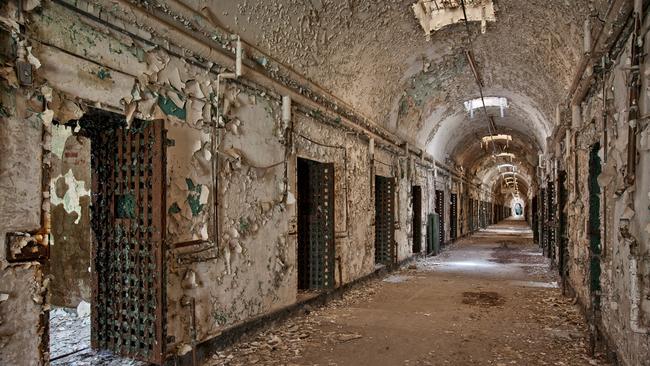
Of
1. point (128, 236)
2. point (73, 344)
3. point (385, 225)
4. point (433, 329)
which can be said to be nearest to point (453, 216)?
point (385, 225)

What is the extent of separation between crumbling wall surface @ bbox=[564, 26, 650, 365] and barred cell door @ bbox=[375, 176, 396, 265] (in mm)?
4809

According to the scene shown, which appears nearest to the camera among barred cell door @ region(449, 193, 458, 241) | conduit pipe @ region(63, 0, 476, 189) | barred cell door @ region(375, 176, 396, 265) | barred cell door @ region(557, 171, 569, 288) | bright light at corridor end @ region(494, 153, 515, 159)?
conduit pipe @ region(63, 0, 476, 189)

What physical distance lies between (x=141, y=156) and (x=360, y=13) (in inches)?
156

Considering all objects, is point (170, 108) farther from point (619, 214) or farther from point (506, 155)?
point (506, 155)

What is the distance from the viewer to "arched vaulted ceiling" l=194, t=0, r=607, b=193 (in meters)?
5.59

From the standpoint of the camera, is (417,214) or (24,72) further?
(417,214)

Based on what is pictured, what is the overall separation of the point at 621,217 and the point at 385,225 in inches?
280

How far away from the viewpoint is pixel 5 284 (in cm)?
274

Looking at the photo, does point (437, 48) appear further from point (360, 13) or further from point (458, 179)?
point (458, 179)

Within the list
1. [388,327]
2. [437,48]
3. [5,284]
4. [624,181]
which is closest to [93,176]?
[5,284]

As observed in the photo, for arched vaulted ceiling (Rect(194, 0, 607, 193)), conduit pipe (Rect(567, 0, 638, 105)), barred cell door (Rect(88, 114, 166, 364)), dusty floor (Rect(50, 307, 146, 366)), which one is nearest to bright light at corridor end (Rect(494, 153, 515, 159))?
arched vaulted ceiling (Rect(194, 0, 607, 193))

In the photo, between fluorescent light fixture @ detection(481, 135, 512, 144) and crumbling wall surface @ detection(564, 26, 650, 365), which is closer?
crumbling wall surface @ detection(564, 26, 650, 365)

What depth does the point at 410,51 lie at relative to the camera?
8.53 m

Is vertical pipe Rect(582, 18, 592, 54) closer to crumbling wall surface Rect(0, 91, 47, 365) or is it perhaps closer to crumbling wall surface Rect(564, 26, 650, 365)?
crumbling wall surface Rect(564, 26, 650, 365)
